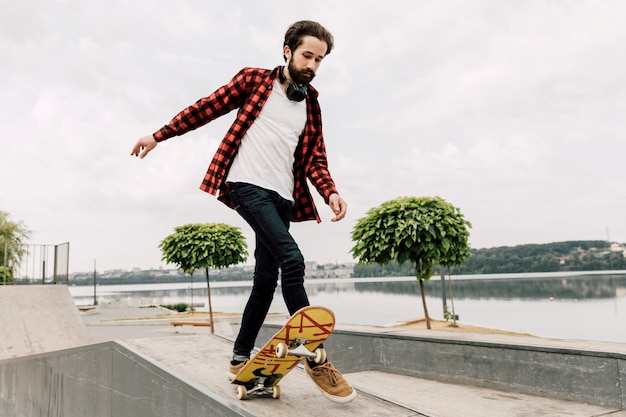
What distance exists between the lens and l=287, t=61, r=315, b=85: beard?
250 centimetres

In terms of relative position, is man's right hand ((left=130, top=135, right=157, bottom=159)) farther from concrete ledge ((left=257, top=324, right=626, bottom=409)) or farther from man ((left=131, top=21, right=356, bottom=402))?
concrete ledge ((left=257, top=324, right=626, bottom=409))

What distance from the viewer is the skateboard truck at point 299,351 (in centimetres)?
211

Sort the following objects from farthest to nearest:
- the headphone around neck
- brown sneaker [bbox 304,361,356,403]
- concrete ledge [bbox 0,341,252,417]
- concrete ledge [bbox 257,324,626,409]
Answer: concrete ledge [bbox 257,324,626,409]
concrete ledge [bbox 0,341,252,417]
the headphone around neck
brown sneaker [bbox 304,361,356,403]

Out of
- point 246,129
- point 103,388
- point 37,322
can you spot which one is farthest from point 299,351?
point 37,322

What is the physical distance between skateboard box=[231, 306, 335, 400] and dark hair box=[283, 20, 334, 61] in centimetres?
144

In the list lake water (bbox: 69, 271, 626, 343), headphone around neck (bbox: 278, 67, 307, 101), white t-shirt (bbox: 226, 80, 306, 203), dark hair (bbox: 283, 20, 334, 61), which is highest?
dark hair (bbox: 283, 20, 334, 61)

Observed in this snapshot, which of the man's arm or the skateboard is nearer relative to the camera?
the skateboard

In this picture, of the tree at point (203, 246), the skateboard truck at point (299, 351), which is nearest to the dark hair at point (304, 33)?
the skateboard truck at point (299, 351)

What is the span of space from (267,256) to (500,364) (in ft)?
11.9

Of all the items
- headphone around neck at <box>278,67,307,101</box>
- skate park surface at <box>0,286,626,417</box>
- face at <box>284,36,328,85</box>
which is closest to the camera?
face at <box>284,36,328,85</box>

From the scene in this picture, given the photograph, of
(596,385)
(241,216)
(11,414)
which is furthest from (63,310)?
(596,385)

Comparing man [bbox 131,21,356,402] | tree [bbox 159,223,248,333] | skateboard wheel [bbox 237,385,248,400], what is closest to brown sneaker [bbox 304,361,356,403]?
man [bbox 131,21,356,402]

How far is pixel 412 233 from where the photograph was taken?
28.9 feet

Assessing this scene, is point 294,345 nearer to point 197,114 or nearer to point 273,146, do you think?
point 273,146
